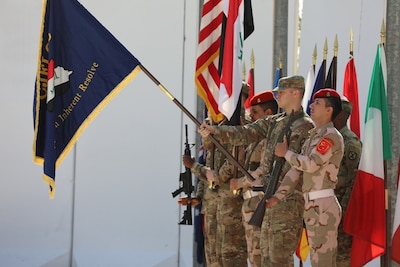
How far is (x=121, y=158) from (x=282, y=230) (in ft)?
10.9

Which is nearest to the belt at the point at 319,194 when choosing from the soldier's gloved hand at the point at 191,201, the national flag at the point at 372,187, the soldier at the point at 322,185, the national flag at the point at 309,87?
the soldier at the point at 322,185

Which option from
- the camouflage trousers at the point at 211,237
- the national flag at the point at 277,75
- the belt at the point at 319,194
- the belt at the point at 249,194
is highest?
the national flag at the point at 277,75

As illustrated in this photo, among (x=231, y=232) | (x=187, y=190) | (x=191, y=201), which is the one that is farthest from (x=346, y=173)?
(x=187, y=190)

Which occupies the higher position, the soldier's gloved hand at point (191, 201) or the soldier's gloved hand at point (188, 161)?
the soldier's gloved hand at point (188, 161)

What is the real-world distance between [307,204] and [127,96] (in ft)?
11.6

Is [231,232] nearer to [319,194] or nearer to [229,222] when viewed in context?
[229,222]

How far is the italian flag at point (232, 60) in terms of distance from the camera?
6.02 meters

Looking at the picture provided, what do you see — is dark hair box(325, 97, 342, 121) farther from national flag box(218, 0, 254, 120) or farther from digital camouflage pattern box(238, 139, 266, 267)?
national flag box(218, 0, 254, 120)

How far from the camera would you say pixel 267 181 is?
5.45 metres

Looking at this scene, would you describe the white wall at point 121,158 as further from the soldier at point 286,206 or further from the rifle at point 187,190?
the soldier at point 286,206

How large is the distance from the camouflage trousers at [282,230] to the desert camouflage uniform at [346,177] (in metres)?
0.38

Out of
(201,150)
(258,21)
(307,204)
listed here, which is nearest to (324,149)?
(307,204)

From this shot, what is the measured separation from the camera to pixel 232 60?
6066 millimetres

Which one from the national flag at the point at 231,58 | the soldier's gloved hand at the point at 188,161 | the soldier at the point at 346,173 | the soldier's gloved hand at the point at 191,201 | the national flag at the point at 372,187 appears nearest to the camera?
the national flag at the point at 372,187
